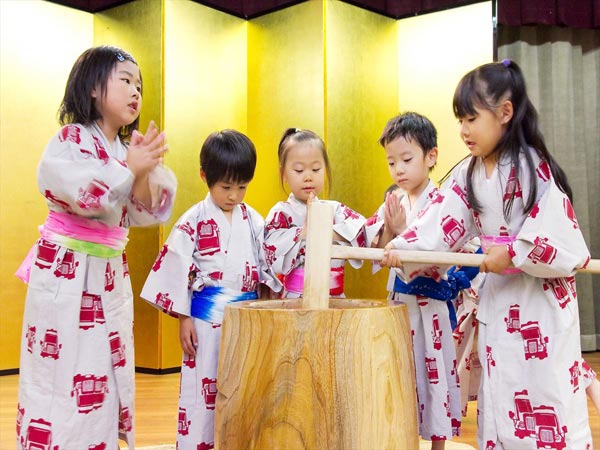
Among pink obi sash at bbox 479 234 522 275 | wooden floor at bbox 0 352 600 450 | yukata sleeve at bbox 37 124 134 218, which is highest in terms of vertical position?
yukata sleeve at bbox 37 124 134 218

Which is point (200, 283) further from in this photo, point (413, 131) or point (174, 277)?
point (413, 131)

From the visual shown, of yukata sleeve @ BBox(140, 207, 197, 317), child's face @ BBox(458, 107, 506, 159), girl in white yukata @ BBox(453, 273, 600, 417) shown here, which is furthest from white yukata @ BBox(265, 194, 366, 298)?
child's face @ BBox(458, 107, 506, 159)

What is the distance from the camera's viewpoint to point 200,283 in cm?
194

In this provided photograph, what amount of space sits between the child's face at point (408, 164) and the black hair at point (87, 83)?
2.86 feet

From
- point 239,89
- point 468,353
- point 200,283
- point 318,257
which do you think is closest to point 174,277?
point 200,283

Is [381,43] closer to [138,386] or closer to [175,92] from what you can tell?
[175,92]

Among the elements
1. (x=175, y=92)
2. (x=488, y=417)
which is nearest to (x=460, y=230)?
(x=488, y=417)

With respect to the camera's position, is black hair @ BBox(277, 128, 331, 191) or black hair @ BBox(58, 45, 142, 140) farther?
black hair @ BBox(277, 128, 331, 191)

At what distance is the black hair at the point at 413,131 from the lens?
82.0 inches

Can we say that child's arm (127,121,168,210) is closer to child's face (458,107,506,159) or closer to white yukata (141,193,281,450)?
white yukata (141,193,281,450)

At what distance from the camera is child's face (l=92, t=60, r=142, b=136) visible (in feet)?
5.34

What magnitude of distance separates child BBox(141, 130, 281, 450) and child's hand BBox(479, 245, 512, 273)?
76 cm

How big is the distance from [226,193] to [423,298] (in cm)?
66

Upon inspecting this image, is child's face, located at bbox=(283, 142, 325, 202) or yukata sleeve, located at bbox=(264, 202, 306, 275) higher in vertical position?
child's face, located at bbox=(283, 142, 325, 202)
